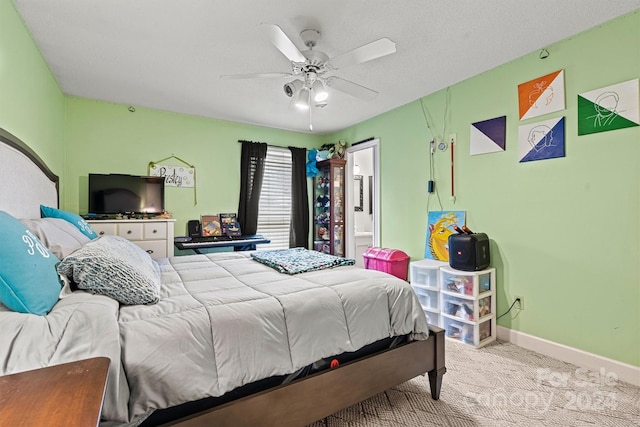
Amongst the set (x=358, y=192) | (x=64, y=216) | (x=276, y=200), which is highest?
(x=358, y=192)

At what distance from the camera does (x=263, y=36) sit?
221 centimetres

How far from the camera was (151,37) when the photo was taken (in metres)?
2.22

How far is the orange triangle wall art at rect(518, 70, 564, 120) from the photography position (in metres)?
2.31

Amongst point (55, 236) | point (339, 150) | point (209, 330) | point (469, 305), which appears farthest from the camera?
point (339, 150)

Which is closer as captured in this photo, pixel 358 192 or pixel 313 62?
pixel 313 62

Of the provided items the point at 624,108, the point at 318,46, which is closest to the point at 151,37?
the point at 318,46

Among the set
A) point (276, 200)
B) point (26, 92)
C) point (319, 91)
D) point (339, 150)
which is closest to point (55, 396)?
point (319, 91)

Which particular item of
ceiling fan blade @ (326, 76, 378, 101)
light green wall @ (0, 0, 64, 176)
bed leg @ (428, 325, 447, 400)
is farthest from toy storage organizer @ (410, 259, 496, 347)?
light green wall @ (0, 0, 64, 176)

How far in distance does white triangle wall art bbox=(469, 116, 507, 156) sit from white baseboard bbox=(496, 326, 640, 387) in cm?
163

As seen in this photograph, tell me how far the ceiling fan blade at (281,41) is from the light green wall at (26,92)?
1.56m

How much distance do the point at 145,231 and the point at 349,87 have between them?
2624mm

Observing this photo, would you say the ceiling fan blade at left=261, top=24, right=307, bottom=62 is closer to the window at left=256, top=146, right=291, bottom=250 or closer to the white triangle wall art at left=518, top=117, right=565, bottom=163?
the white triangle wall art at left=518, top=117, right=565, bottom=163

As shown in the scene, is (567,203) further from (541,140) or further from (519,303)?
(519,303)

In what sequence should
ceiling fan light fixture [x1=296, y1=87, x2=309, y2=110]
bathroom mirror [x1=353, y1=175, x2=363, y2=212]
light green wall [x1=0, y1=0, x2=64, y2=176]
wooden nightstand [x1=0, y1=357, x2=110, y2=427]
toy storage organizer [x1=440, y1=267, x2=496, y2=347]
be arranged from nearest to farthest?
1. wooden nightstand [x1=0, y1=357, x2=110, y2=427]
2. light green wall [x1=0, y1=0, x2=64, y2=176]
3. ceiling fan light fixture [x1=296, y1=87, x2=309, y2=110]
4. toy storage organizer [x1=440, y1=267, x2=496, y2=347]
5. bathroom mirror [x1=353, y1=175, x2=363, y2=212]
